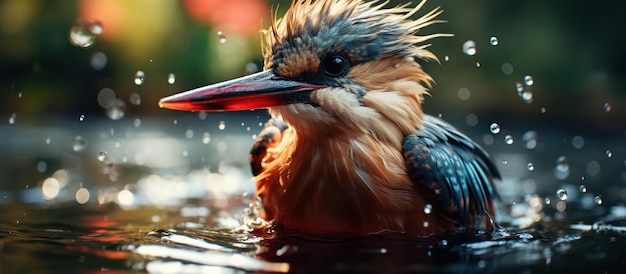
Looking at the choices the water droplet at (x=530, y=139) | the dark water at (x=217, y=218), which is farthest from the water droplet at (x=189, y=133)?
the water droplet at (x=530, y=139)

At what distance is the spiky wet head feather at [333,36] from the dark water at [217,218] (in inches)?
30.4

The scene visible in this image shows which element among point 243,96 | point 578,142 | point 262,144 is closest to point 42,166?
point 262,144

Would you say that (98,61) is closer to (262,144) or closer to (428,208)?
(262,144)

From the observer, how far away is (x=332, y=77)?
3074mm

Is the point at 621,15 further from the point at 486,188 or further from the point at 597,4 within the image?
the point at 486,188

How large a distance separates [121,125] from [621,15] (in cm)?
670

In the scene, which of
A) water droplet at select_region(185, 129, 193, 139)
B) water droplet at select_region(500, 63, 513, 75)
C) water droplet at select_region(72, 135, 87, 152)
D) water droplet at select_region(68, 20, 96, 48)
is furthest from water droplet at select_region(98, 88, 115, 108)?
water droplet at select_region(68, 20, 96, 48)

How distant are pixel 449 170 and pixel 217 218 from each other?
142cm

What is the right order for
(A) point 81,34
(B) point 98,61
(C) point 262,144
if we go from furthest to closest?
(B) point 98,61
(A) point 81,34
(C) point 262,144

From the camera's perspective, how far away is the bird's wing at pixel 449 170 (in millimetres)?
3107

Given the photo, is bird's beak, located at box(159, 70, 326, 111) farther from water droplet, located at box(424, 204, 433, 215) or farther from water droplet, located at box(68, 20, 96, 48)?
water droplet, located at box(68, 20, 96, 48)

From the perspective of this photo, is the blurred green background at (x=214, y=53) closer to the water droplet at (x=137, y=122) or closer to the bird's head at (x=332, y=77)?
the water droplet at (x=137, y=122)

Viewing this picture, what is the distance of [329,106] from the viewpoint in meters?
2.98

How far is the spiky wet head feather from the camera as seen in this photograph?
3.08 m
